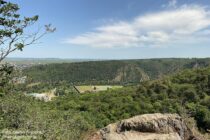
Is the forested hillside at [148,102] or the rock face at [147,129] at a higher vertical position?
the rock face at [147,129]

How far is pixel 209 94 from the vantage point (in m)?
119

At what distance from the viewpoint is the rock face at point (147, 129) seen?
19.0m

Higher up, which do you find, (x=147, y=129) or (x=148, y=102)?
(x=147, y=129)

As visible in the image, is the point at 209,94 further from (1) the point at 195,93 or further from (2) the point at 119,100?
(2) the point at 119,100

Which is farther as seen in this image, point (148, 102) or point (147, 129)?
point (148, 102)

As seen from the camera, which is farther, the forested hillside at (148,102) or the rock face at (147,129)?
the forested hillside at (148,102)

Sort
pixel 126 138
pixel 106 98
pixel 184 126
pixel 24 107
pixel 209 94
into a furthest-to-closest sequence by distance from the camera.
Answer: pixel 106 98 < pixel 209 94 < pixel 24 107 < pixel 184 126 < pixel 126 138

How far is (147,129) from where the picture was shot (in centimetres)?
1945

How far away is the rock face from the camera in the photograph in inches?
746

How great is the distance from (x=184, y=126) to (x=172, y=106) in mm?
91469

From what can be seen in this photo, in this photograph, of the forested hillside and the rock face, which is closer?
the rock face

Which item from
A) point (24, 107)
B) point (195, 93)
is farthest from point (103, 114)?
point (24, 107)

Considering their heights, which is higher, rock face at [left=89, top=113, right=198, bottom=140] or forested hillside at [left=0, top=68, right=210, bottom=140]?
rock face at [left=89, top=113, right=198, bottom=140]

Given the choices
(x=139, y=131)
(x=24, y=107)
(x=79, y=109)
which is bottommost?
(x=79, y=109)
